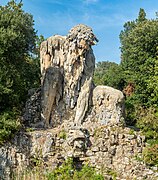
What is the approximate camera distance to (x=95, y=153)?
13.7m

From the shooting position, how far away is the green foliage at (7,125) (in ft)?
42.1

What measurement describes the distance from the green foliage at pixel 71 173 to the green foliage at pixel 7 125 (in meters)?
2.21

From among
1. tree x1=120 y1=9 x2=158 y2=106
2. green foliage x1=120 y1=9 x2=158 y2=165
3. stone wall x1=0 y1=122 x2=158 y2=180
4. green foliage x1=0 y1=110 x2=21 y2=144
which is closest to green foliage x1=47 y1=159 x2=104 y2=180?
stone wall x1=0 y1=122 x2=158 y2=180

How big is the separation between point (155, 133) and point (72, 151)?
3792 mm

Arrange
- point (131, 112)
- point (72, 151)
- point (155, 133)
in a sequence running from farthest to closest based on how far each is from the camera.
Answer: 1. point (131, 112)
2. point (155, 133)
3. point (72, 151)

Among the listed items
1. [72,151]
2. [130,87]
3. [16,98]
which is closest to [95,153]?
[72,151]

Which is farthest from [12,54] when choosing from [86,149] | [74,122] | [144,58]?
[144,58]

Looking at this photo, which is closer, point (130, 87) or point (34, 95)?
point (34, 95)

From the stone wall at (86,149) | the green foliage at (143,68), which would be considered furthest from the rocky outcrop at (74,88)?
the green foliage at (143,68)

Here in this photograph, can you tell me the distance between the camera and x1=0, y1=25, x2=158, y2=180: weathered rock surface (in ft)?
44.1

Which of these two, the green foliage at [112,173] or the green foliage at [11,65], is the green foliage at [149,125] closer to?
the green foliage at [112,173]

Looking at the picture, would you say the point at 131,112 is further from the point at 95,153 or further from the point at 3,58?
the point at 3,58

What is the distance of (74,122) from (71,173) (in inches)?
91.9

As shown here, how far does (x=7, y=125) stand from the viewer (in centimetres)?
1295
